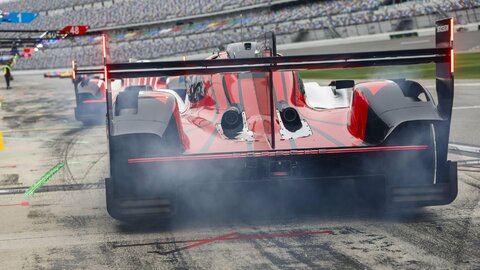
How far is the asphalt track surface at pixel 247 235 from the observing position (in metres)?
4.96

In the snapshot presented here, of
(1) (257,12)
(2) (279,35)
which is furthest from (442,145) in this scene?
(1) (257,12)

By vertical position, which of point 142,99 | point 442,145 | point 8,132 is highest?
point 142,99

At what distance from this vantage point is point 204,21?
6081 centimetres

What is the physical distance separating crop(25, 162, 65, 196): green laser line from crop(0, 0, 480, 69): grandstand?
93.3ft

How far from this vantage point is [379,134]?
6.05m

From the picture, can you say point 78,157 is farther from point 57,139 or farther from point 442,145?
point 442,145

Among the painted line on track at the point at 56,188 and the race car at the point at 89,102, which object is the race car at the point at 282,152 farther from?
the race car at the point at 89,102

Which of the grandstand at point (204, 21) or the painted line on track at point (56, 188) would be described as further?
the grandstand at point (204, 21)

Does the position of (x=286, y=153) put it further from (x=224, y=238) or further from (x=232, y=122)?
(x=232, y=122)

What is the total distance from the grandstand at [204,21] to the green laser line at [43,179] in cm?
2845

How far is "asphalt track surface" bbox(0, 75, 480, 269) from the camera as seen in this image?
4.96 m

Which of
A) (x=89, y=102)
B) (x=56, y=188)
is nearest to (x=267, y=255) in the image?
(x=56, y=188)

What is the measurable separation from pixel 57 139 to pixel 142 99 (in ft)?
25.1

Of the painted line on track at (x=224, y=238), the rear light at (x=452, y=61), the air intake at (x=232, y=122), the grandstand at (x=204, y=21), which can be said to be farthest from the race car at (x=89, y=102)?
the grandstand at (x=204, y=21)
